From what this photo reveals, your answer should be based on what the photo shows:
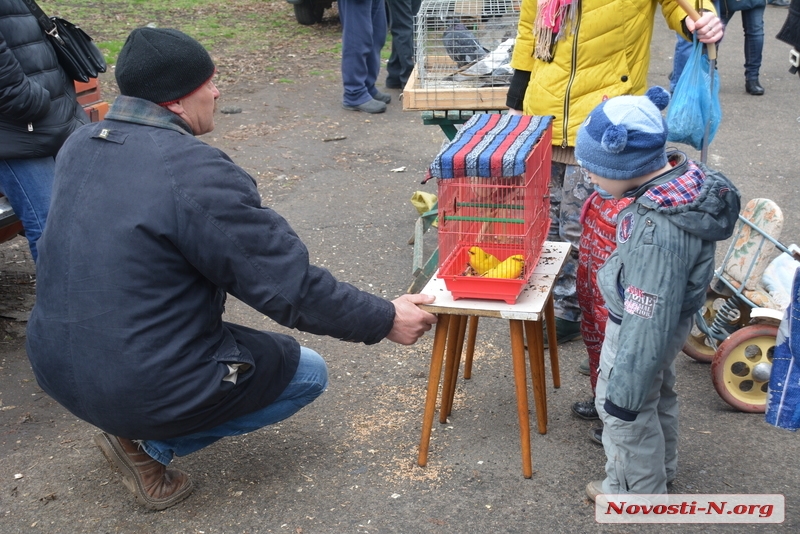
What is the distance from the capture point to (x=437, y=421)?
3635 millimetres

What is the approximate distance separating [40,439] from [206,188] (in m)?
1.75

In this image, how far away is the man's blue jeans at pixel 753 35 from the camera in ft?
27.6

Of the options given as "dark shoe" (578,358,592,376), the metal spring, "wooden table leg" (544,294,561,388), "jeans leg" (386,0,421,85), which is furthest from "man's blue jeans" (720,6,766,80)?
"wooden table leg" (544,294,561,388)

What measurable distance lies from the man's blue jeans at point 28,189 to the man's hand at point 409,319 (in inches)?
84.6

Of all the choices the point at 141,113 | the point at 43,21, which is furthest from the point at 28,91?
the point at 141,113

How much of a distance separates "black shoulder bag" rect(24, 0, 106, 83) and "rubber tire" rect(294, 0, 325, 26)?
8773 mm

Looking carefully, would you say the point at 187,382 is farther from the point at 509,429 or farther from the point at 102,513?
the point at 509,429

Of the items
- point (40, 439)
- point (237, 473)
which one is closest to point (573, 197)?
point (237, 473)

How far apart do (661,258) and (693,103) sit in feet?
3.88

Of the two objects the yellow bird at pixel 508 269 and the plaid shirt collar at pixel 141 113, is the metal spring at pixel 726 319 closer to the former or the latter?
the yellow bird at pixel 508 269

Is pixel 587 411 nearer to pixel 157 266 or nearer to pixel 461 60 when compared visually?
pixel 157 266

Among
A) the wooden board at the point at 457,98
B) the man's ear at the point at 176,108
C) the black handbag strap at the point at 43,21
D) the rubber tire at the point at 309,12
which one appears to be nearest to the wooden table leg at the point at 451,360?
the man's ear at the point at 176,108

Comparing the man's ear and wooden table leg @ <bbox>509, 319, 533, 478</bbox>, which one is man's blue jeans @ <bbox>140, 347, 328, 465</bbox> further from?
the man's ear

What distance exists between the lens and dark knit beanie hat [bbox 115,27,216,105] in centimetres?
262
